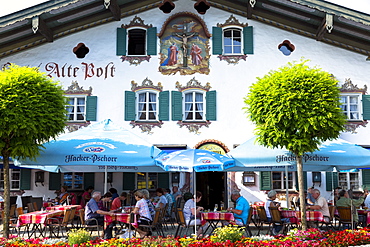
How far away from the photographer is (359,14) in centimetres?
1705

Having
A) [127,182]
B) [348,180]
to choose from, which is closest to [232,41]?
[127,182]

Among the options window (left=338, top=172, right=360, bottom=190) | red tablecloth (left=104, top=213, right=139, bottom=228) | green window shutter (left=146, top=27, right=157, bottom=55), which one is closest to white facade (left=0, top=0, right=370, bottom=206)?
green window shutter (left=146, top=27, right=157, bottom=55)

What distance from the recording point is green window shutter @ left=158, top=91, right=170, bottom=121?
1744 centimetres

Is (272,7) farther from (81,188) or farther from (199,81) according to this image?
(81,188)

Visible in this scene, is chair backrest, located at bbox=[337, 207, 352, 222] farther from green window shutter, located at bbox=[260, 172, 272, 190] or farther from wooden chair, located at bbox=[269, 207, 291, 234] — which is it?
green window shutter, located at bbox=[260, 172, 272, 190]

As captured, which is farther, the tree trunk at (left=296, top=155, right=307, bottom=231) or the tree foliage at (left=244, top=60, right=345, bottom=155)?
the tree foliage at (left=244, top=60, right=345, bottom=155)

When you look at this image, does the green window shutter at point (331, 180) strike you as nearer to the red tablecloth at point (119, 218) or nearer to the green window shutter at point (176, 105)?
the green window shutter at point (176, 105)

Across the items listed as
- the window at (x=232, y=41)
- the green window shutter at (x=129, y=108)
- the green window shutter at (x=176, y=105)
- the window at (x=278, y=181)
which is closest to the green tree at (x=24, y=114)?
the green window shutter at (x=129, y=108)

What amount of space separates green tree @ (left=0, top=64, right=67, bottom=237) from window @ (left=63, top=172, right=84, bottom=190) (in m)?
7.32

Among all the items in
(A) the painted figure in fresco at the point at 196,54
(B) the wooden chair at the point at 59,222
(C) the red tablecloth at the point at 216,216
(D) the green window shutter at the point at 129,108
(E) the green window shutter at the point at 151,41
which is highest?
(E) the green window shutter at the point at 151,41

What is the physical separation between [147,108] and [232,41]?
4.26 m

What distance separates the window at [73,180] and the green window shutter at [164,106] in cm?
393

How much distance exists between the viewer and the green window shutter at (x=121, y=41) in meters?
17.9

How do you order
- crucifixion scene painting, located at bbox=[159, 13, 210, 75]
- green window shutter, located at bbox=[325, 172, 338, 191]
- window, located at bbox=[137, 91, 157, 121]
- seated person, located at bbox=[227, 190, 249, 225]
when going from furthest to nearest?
crucifixion scene painting, located at bbox=[159, 13, 210, 75], window, located at bbox=[137, 91, 157, 121], green window shutter, located at bbox=[325, 172, 338, 191], seated person, located at bbox=[227, 190, 249, 225]
